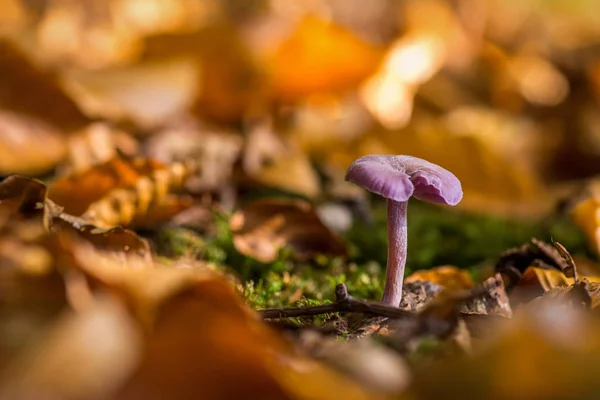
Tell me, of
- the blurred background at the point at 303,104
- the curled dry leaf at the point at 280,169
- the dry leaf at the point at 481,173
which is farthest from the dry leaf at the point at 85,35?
the dry leaf at the point at 481,173

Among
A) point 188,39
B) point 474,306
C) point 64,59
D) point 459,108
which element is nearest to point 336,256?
point 474,306

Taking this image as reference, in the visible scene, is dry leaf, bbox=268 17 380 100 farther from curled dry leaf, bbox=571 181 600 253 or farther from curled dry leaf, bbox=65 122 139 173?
curled dry leaf, bbox=571 181 600 253

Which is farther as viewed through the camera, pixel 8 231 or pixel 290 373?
pixel 8 231

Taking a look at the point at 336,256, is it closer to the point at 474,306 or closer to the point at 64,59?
the point at 474,306

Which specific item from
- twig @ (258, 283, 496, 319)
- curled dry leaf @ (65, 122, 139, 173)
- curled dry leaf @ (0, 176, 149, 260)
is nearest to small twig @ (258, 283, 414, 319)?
twig @ (258, 283, 496, 319)

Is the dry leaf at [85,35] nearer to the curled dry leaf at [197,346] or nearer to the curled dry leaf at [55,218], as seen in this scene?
the curled dry leaf at [55,218]
